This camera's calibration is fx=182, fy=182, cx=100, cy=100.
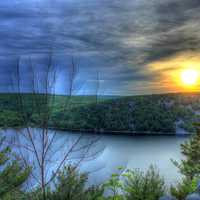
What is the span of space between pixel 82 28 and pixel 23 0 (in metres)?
2.42

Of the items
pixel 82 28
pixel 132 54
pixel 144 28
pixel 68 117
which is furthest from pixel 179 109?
pixel 68 117

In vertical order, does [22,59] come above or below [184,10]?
below

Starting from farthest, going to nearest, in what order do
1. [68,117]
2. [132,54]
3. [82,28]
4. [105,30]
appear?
[132,54] → [105,30] → [82,28] → [68,117]

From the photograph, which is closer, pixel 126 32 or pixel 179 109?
pixel 126 32

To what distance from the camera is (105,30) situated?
6.68 metres

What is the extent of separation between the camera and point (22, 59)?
251 centimetres

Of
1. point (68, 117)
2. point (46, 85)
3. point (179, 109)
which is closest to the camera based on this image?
point (46, 85)

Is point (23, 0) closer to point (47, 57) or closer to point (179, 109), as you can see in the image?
point (47, 57)

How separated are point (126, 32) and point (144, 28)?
2.28 ft

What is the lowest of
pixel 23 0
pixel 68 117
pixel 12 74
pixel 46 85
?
pixel 68 117

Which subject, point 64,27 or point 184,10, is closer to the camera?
point 64,27

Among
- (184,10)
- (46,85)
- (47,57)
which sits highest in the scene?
(184,10)

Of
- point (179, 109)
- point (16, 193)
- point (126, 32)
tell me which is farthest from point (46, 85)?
point (179, 109)

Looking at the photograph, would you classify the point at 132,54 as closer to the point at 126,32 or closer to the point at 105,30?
the point at 126,32
